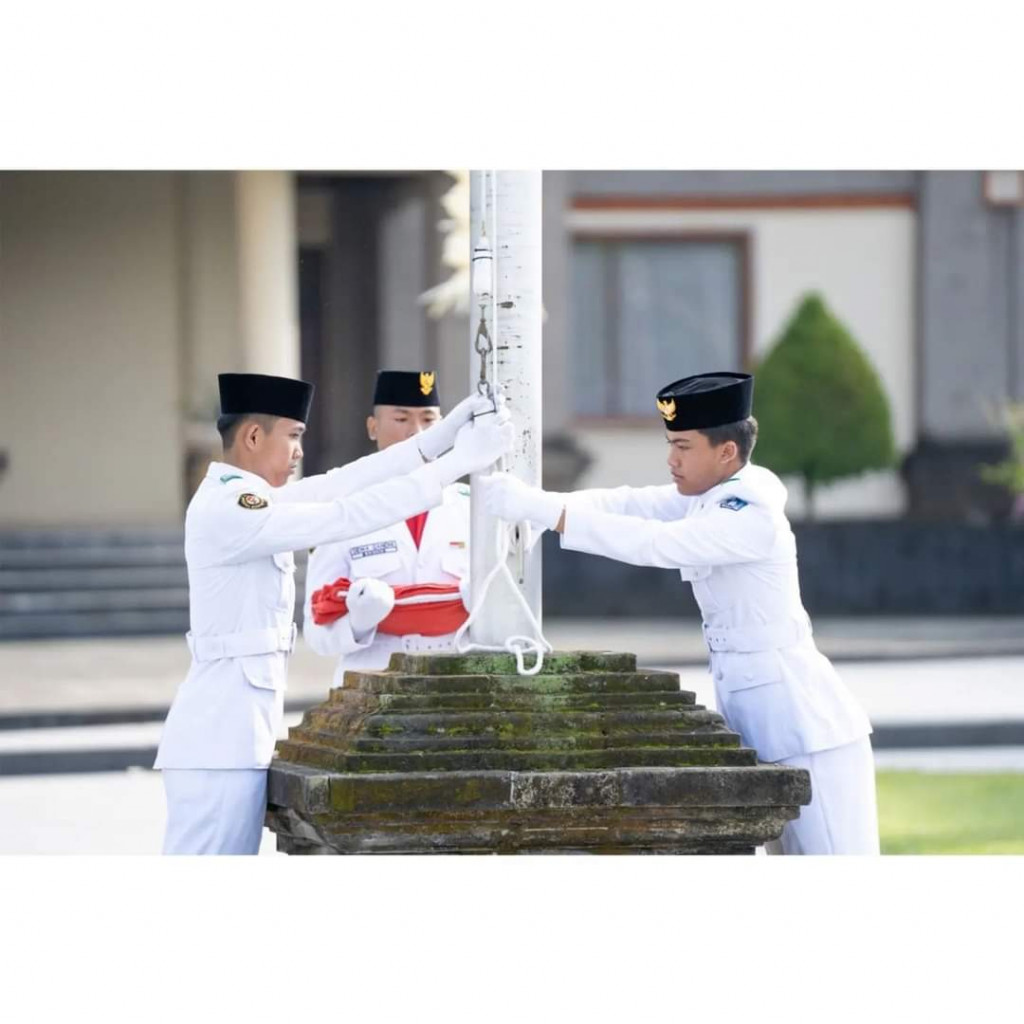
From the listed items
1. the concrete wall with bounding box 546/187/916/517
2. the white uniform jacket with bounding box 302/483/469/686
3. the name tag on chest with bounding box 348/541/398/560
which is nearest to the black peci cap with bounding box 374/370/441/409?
the white uniform jacket with bounding box 302/483/469/686

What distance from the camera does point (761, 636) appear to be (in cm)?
465

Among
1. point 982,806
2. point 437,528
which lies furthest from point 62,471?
point 437,528

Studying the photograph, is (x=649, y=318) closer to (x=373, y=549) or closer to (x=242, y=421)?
(x=373, y=549)

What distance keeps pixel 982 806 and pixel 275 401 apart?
17.2 ft

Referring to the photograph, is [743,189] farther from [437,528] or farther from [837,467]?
[437,528]

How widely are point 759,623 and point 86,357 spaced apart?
552 inches

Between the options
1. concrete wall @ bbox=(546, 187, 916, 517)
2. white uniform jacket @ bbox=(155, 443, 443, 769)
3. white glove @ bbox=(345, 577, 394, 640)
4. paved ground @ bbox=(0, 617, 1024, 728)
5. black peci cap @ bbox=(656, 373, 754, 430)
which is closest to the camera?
white uniform jacket @ bbox=(155, 443, 443, 769)

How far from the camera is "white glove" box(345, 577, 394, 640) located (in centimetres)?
535

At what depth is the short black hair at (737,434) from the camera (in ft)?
15.0

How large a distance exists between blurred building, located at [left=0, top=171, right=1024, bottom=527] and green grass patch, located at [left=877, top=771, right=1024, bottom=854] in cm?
869

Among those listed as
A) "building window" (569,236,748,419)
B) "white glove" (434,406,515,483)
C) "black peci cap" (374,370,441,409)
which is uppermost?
"building window" (569,236,748,419)

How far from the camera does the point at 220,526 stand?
4465 mm

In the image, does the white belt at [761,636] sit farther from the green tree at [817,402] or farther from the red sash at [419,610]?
the green tree at [817,402]

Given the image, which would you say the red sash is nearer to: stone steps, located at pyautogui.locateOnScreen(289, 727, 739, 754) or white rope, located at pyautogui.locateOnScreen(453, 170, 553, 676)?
white rope, located at pyautogui.locateOnScreen(453, 170, 553, 676)
